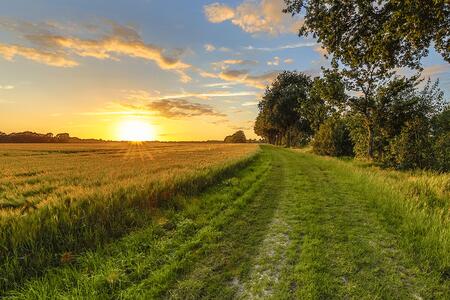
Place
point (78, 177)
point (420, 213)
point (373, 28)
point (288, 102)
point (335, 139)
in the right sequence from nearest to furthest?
point (420, 213), point (373, 28), point (78, 177), point (335, 139), point (288, 102)

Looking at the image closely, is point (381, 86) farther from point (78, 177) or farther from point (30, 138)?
point (30, 138)

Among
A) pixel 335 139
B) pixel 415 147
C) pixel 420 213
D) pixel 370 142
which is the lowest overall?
pixel 420 213

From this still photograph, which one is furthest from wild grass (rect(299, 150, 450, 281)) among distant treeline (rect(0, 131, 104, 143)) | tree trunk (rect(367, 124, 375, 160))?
distant treeline (rect(0, 131, 104, 143))

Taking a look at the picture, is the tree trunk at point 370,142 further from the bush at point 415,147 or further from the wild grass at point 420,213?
the wild grass at point 420,213

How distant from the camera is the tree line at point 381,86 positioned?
1225 cm

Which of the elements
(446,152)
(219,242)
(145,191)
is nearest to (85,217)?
(145,191)

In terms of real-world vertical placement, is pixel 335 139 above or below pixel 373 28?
below

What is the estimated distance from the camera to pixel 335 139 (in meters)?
40.0

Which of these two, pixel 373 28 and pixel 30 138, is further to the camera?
pixel 30 138

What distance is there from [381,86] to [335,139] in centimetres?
1329

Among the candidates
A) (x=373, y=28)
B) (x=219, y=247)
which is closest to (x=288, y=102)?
(x=373, y=28)

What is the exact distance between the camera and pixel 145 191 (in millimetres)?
10383

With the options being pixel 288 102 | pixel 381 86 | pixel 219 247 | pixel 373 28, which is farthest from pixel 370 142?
pixel 288 102

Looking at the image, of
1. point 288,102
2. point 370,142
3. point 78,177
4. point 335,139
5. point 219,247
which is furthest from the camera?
point 288,102
